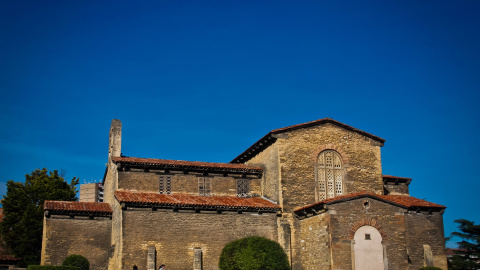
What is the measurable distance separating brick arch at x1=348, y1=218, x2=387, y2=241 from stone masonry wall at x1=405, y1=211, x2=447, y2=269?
352 centimetres

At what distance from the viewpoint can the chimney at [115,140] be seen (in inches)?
1303

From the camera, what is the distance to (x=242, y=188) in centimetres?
3247

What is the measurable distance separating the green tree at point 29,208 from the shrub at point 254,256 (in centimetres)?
1789

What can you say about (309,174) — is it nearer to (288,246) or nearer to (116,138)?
(288,246)

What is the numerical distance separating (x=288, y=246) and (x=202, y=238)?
4.96 meters

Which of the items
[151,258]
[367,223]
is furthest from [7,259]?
[367,223]

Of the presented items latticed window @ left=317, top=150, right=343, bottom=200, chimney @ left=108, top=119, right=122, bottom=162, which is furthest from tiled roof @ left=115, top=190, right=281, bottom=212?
chimney @ left=108, top=119, right=122, bottom=162

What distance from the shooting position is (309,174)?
30797mm

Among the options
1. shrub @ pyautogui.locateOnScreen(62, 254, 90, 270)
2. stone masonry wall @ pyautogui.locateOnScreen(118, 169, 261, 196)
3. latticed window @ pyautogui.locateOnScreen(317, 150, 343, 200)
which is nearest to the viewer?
shrub @ pyautogui.locateOnScreen(62, 254, 90, 270)

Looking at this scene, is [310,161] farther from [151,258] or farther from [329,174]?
[151,258]

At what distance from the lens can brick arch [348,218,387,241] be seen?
2653 cm

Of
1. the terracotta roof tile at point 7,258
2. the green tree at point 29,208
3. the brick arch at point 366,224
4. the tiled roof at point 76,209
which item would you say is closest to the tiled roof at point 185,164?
the tiled roof at point 76,209

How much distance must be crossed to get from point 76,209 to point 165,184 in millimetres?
5346

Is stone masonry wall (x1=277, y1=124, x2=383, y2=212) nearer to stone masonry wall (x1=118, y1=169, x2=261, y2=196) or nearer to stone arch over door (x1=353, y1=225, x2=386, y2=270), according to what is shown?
stone masonry wall (x1=118, y1=169, x2=261, y2=196)
